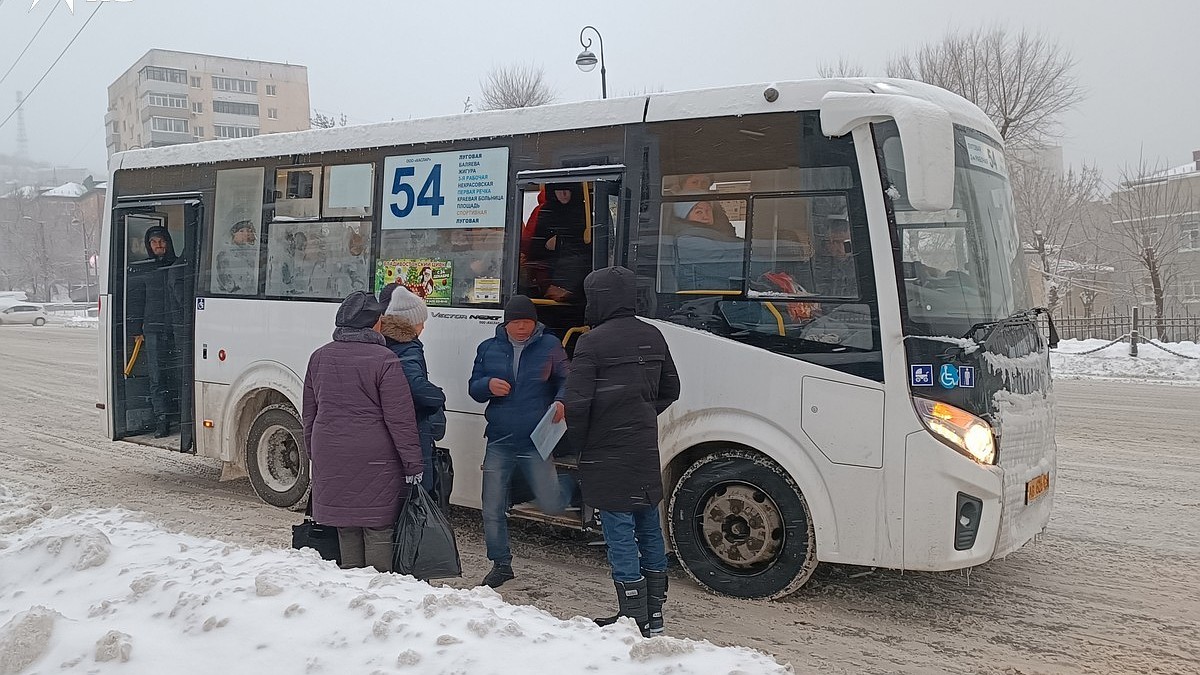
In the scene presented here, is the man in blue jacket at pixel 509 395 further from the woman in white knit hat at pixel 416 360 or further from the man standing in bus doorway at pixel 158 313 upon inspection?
the man standing in bus doorway at pixel 158 313

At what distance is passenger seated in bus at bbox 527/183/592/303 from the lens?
21.7 feet

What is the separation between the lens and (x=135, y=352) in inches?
351

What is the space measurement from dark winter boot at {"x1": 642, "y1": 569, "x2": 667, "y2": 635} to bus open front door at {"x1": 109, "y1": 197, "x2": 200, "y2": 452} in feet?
18.6

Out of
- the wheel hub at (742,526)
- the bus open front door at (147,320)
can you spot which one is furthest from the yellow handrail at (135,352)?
the wheel hub at (742,526)

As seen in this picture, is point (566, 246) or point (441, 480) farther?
point (566, 246)

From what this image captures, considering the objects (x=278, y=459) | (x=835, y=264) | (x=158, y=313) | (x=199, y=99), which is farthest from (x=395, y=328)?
(x=199, y=99)

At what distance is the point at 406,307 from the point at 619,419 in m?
1.72

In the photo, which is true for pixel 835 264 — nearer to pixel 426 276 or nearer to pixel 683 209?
pixel 683 209

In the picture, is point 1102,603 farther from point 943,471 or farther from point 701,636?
point 701,636

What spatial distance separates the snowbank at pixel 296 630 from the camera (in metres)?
3.22

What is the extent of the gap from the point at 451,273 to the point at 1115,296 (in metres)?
41.5

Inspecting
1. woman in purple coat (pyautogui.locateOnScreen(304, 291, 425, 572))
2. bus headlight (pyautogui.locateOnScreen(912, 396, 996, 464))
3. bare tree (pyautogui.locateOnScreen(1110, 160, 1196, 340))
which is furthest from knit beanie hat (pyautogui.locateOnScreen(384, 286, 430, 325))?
bare tree (pyautogui.locateOnScreen(1110, 160, 1196, 340))

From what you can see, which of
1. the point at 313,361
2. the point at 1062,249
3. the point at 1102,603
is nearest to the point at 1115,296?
the point at 1062,249

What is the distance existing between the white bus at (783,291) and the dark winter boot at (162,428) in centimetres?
329
